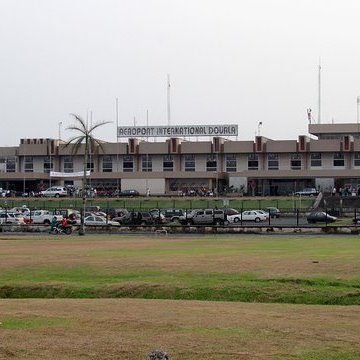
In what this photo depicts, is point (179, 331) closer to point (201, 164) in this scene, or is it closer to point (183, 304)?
point (183, 304)

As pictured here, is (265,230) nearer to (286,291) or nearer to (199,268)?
(199,268)

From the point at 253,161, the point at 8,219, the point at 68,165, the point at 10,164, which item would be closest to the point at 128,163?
the point at 68,165

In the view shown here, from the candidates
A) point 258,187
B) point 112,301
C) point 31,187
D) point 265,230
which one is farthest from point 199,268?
point 31,187

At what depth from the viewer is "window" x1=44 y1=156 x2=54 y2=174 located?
121 m

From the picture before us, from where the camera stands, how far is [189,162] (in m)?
116

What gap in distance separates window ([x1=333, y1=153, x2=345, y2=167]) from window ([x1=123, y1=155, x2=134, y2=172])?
1222 inches

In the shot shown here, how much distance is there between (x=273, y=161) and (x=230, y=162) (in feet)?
21.6

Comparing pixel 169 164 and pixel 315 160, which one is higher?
pixel 315 160

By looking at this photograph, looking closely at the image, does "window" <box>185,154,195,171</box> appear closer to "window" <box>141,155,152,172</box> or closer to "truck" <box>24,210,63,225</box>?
"window" <box>141,155,152,172</box>

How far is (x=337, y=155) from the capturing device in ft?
362

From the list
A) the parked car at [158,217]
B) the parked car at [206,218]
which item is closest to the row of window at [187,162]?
the parked car at [158,217]

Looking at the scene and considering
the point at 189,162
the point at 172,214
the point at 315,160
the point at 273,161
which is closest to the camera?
the point at 172,214

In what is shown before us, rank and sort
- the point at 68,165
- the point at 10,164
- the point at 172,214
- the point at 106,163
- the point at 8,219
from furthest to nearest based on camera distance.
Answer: the point at 10,164 → the point at 68,165 → the point at 106,163 → the point at 172,214 → the point at 8,219

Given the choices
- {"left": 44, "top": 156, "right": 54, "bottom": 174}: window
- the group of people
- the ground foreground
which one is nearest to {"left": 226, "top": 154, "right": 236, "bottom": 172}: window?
the group of people
